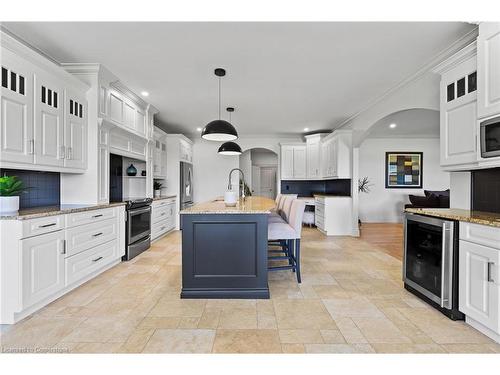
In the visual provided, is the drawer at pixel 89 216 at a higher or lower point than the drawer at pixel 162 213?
higher

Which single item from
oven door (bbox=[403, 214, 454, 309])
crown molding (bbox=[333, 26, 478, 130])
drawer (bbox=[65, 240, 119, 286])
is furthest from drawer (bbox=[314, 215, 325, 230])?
drawer (bbox=[65, 240, 119, 286])

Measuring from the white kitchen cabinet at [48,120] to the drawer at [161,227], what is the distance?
2331 mm

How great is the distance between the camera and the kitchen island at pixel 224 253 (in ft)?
8.41

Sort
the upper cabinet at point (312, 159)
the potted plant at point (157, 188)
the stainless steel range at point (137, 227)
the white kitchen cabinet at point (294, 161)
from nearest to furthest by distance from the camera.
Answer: the stainless steel range at point (137, 227)
the potted plant at point (157, 188)
the upper cabinet at point (312, 159)
the white kitchen cabinet at point (294, 161)

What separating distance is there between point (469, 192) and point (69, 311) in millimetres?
3997

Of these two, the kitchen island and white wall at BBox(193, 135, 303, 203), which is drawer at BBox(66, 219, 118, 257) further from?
white wall at BBox(193, 135, 303, 203)

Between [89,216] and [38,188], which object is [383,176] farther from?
[38,188]

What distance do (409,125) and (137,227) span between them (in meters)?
6.51

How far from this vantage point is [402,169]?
7.77m

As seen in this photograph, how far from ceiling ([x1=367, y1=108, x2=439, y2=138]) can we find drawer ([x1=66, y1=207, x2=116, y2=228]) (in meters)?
4.71

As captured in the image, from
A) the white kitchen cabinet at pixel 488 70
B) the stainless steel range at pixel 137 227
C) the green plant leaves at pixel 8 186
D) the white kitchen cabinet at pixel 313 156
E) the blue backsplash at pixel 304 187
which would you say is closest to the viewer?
the white kitchen cabinet at pixel 488 70

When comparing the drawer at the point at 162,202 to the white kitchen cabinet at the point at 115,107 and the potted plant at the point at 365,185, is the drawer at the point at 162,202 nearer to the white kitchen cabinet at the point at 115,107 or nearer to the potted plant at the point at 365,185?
the white kitchen cabinet at the point at 115,107

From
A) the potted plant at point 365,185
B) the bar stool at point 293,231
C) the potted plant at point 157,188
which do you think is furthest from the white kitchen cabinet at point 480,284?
the potted plant at point 365,185

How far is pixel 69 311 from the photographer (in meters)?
2.29
